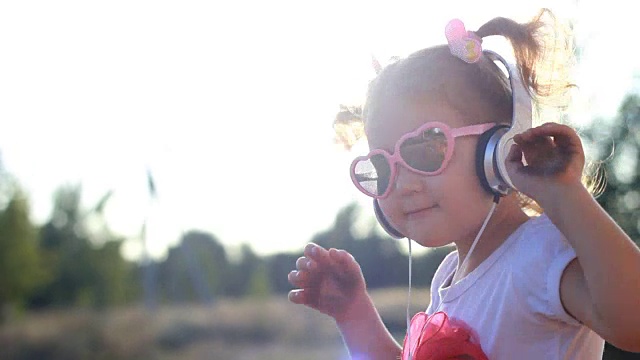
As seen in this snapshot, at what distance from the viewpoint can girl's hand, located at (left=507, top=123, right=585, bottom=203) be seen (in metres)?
1.06

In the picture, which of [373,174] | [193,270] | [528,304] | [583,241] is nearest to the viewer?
[583,241]

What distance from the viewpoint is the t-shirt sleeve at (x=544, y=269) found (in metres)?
1.09

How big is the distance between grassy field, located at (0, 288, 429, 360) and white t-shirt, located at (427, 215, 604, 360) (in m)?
10.5

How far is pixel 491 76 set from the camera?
1.35 metres

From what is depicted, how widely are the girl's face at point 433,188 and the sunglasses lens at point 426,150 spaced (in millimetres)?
15

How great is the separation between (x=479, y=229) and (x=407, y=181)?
115 mm

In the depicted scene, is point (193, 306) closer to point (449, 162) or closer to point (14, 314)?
Answer: point (14, 314)

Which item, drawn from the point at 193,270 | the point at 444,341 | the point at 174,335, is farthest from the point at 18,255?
the point at 444,341

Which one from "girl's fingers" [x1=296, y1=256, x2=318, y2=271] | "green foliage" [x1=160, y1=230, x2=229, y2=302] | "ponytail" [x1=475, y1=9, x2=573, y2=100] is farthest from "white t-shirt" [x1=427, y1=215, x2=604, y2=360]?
"green foliage" [x1=160, y1=230, x2=229, y2=302]

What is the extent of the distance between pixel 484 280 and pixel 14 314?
14470mm

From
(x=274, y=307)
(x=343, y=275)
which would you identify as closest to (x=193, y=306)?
(x=274, y=307)

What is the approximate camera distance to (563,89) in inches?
55.3

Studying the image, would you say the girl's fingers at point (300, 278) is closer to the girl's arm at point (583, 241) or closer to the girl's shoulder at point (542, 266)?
the girl's shoulder at point (542, 266)

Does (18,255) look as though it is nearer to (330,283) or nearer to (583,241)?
(330,283)
